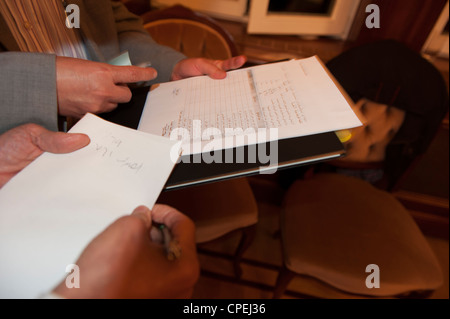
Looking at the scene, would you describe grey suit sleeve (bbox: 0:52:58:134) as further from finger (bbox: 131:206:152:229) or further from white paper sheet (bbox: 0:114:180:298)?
finger (bbox: 131:206:152:229)

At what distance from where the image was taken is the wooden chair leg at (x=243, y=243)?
3.33ft

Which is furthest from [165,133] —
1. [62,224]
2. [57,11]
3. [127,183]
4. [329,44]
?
[329,44]

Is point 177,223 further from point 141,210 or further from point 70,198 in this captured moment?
point 70,198

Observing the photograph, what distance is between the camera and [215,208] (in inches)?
36.1

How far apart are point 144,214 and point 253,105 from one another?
11.8 inches

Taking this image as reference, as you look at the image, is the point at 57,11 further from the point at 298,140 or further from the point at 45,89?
Result: the point at 298,140

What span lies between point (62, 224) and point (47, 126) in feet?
0.69

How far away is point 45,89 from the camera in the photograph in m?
0.45

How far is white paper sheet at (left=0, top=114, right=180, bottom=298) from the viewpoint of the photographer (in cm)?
34

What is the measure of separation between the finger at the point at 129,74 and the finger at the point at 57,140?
14cm

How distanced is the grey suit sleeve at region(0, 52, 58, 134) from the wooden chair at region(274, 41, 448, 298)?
0.80 meters

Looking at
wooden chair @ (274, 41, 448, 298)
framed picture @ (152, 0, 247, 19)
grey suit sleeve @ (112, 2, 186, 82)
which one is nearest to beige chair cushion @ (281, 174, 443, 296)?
wooden chair @ (274, 41, 448, 298)

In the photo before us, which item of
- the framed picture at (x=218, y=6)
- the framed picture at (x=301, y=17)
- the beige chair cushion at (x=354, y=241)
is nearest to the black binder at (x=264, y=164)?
the beige chair cushion at (x=354, y=241)

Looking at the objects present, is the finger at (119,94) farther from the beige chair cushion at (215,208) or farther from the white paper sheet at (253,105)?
the beige chair cushion at (215,208)
